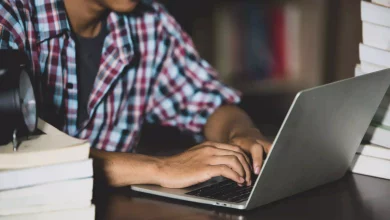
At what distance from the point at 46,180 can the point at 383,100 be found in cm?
66

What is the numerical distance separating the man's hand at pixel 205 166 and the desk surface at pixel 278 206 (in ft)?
0.19

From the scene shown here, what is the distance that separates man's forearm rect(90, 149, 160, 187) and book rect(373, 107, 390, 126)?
418 mm

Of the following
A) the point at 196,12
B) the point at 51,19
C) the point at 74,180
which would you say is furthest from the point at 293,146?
the point at 196,12

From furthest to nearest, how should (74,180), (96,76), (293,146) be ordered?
(96,76)
(293,146)
(74,180)

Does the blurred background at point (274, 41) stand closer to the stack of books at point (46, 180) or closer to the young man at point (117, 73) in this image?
the young man at point (117, 73)

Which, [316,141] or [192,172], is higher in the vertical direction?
[316,141]

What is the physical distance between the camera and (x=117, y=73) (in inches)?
74.5

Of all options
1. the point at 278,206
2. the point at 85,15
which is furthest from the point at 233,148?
the point at 85,15

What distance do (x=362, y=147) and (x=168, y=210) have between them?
41 cm

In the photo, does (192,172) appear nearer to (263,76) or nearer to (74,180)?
(74,180)

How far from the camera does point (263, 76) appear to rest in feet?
10.7

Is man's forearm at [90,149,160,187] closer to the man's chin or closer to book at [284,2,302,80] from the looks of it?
the man's chin

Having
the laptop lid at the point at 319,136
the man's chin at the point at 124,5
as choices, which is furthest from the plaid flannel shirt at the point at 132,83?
the laptop lid at the point at 319,136

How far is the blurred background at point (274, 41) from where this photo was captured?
3227 mm
